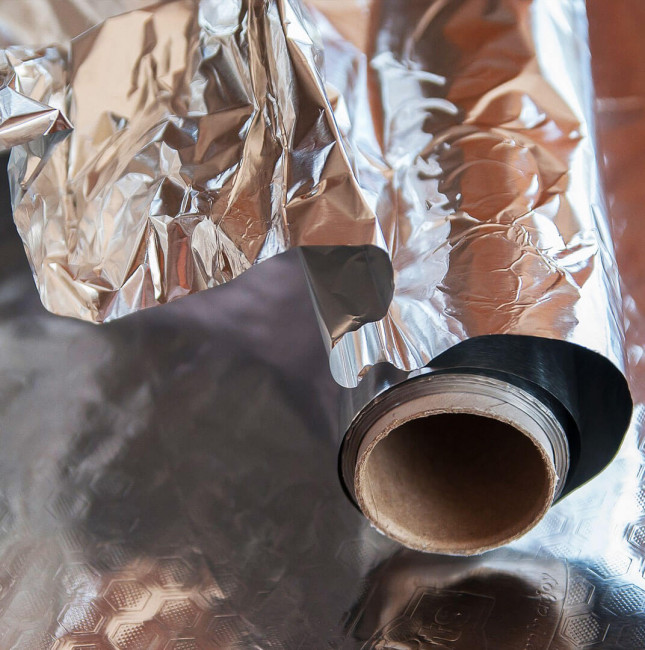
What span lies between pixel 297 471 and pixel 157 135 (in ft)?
1.62

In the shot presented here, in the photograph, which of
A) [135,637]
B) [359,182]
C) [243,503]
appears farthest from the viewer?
[243,503]

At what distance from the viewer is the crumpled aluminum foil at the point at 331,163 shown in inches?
33.0

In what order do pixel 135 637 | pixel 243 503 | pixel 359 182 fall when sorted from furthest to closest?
pixel 243 503, pixel 135 637, pixel 359 182

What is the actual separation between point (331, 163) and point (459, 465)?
0.42 m

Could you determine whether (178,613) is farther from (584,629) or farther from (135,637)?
(584,629)

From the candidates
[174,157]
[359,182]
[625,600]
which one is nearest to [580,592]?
[625,600]

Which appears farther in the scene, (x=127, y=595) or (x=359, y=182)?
(x=127, y=595)

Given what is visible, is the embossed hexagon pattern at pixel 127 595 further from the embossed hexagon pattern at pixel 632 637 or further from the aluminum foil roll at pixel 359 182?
the embossed hexagon pattern at pixel 632 637

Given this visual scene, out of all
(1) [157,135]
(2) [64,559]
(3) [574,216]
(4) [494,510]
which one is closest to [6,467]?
(2) [64,559]

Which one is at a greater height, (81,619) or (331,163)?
(331,163)

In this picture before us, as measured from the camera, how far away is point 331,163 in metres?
0.85

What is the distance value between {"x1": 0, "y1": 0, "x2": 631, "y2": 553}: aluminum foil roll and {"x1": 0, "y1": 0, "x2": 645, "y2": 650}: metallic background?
0.13 m

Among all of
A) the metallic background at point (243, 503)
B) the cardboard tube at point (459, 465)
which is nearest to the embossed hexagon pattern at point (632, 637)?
the metallic background at point (243, 503)

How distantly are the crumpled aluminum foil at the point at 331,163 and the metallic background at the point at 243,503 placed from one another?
0.30 meters
